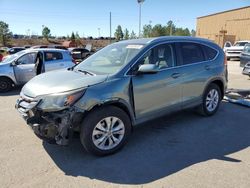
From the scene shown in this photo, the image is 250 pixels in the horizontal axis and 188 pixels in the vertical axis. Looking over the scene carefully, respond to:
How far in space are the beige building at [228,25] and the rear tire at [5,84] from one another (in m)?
36.3

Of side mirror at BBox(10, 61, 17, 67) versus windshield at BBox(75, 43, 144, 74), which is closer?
windshield at BBox(75, 43, 144, 74)

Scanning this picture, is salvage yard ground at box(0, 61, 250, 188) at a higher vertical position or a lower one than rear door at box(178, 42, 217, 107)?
lower

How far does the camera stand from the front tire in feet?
11.2

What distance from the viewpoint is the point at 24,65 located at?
349 inches

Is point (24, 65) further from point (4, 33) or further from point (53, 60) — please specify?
point (4, 33)

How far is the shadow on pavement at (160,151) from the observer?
3.24 metres

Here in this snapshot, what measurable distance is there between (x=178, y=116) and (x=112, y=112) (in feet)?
7.76

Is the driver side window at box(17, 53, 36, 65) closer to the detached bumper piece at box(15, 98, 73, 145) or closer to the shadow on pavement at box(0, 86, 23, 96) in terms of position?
the shadow on pavement at box(0, 86, 23, 96)

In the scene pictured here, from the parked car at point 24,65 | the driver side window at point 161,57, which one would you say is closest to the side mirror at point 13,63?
the parked car at point 24,65

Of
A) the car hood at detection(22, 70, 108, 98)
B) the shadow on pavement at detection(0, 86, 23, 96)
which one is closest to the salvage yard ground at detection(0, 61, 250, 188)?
the car hood at detection(22, 70, 108, 98)

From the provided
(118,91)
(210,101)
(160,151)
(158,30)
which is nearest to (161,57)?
(118,91)

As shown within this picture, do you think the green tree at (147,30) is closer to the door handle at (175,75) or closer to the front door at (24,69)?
the front door at (24,69)

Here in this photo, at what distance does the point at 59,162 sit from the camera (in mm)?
3486

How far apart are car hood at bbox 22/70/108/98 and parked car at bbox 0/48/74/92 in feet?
16.9
